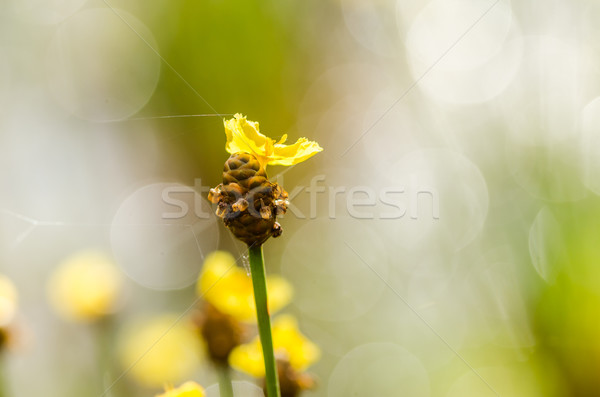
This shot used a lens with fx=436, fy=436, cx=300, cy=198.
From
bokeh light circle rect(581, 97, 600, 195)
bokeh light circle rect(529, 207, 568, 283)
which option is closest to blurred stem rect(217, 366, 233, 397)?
bokeh light circle rect(529, 207, 568, 283)

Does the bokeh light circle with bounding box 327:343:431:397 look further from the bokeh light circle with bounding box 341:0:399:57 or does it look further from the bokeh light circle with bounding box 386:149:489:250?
the bokeh light circle with bounding box 341:0:399:57

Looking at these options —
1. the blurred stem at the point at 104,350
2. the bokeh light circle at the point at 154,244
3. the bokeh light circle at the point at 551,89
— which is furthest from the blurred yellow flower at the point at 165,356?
the bokeh light circle at the point at 551,89

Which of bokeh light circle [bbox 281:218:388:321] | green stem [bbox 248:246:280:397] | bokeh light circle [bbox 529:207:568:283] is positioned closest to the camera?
green stem [bbox 248:246:280:397]

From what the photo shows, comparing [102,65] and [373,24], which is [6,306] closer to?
[102,65]

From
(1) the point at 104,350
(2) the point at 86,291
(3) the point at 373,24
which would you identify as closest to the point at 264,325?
(1) the point at 104,350

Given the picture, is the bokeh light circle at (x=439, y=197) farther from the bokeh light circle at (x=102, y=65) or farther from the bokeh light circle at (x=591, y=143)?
the bokeh light circle at (x=102, y=65)

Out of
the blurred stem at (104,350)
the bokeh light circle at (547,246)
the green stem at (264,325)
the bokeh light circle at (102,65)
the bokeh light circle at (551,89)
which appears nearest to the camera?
the green stem at (264,325)

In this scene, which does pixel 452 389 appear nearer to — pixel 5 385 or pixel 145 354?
pixel 145 354
